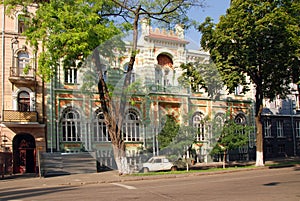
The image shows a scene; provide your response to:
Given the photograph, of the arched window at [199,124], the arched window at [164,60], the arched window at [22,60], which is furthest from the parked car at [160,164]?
the arched window at [22,60]

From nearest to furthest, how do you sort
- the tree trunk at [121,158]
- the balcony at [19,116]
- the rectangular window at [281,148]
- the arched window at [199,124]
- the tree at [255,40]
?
the tree trunk at [121,158] < the arched window at [199,124] < the tree at [255,40] < the balcony at [19,116] < the rectangular window at [281,148]

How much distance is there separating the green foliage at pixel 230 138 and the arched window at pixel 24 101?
14.6 meters

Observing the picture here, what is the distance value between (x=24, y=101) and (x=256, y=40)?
17555 mm

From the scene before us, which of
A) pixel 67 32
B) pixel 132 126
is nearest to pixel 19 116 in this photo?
pixel 132 126

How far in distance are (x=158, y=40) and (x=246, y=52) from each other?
9.89 meters

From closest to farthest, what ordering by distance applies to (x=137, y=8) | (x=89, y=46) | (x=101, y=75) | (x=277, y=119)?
(x=89, y=46) → (x=101, y=75) → (x=137, y=8) → (x=277, y=119)

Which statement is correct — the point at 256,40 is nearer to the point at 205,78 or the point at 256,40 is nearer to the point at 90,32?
the point at 205,78

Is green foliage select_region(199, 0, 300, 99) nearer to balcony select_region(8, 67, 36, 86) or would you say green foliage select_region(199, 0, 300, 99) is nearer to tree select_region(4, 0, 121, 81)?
tree select_region(4, 0, 121, 81)

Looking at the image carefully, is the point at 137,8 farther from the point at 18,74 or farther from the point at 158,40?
the point at 18,74

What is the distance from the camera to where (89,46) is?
693 inches

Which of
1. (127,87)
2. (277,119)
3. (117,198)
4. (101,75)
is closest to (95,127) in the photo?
(101,75)

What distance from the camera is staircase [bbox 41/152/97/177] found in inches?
923

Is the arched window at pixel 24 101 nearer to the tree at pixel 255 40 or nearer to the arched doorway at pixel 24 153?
the arched doorway at pixel 24 153

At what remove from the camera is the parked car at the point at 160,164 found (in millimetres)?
21823
